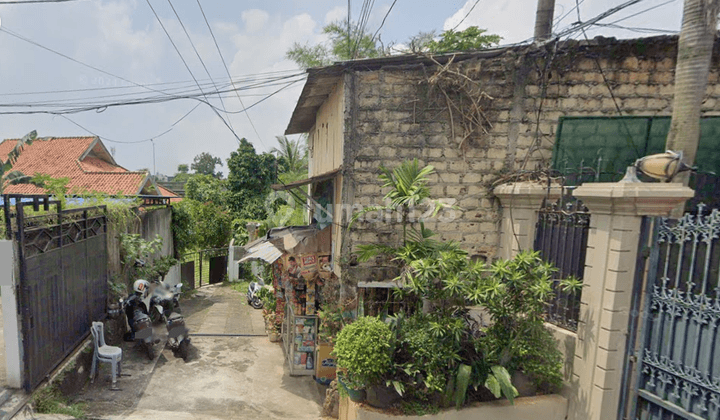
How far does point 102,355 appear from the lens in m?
6.21

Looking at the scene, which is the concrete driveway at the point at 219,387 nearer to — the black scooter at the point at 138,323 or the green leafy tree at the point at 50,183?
the black scooter at the point at 138,323

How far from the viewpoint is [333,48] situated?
1916 centimetres

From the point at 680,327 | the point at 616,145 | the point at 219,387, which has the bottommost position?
the point at 219,387

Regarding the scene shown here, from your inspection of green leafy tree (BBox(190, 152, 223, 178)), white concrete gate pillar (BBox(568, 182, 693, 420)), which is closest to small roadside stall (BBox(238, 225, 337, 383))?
white concrete gate pillar (BBox(568, 182, 693, 420))

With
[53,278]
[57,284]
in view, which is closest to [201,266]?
[57,284]

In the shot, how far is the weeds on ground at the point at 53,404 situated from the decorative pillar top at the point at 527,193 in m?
6.43

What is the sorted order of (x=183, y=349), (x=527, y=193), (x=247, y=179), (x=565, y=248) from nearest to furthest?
1. (x=565, y=248)
2. (x=527, y=193)
3. (x=183, y=349)
4. (x=247, y=179)

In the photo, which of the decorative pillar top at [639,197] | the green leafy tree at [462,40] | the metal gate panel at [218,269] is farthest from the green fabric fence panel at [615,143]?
the metal gate panel at [218,269]

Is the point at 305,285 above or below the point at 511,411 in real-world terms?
above

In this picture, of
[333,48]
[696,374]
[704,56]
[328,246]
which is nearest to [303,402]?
[328,246]

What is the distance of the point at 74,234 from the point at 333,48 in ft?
51.5

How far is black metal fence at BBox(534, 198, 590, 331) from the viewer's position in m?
4.29

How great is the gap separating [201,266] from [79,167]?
792 cm

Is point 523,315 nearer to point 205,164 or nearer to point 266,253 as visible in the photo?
point 266,253
